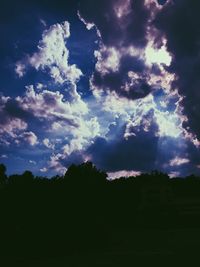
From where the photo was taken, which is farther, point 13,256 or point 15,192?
point 15,192

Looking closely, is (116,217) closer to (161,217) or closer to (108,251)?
(161,217)

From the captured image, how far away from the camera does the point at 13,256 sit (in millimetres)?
39031

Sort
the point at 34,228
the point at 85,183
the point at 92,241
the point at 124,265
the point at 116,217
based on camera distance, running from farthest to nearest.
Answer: the point at 116,217, the point at 85,183, the point at 92,241, the point at 34,228, the point at 124,265

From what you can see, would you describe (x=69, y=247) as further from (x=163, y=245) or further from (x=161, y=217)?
(x=161, y=217)

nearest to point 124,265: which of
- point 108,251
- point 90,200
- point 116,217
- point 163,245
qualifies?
point 108,251

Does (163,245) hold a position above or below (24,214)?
below

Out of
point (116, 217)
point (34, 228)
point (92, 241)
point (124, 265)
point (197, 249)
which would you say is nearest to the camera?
point (124, 265)

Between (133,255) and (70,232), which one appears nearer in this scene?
(133,255)

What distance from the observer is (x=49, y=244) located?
137ft

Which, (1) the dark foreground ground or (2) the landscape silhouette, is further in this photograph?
(2) the landscape silhouette

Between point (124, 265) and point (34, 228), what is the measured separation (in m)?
12.6

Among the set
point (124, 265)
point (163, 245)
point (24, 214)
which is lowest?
point (124, 265)

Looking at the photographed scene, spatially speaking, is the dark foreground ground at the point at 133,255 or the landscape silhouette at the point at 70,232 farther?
the landscape silhouette at the point at 70,232

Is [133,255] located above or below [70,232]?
below
